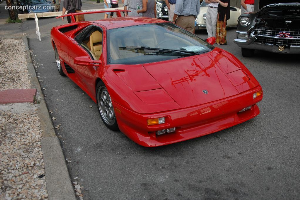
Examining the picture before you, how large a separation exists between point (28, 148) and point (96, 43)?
1837 millimetres

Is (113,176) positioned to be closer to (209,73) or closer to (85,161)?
(85,161)

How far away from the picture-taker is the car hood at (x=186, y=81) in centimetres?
342

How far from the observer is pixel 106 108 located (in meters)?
4.15

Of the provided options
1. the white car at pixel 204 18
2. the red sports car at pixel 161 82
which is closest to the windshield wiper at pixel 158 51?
the red sports car at pixel 161 82

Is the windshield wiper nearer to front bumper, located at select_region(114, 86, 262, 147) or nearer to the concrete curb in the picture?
front bumper, located at select_region(114, 86, 262, 147)

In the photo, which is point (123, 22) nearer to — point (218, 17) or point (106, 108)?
point (106, 108)

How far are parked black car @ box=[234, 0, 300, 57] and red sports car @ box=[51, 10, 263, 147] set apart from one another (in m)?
2.46

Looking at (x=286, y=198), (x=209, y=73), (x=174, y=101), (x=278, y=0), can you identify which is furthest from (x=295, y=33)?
(x=286, y=198)

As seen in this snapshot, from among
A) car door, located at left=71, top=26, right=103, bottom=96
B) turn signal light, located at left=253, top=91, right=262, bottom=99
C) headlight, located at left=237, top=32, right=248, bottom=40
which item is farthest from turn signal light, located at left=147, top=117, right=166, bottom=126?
headlight, located at left=237, top=32, right=248, bottom=40

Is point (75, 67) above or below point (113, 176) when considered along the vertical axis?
above

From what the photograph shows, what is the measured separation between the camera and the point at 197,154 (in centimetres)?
347

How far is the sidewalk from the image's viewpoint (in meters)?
2.97

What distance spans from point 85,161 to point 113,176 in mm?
455

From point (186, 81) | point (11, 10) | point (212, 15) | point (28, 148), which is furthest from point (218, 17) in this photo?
point (11, 10)
